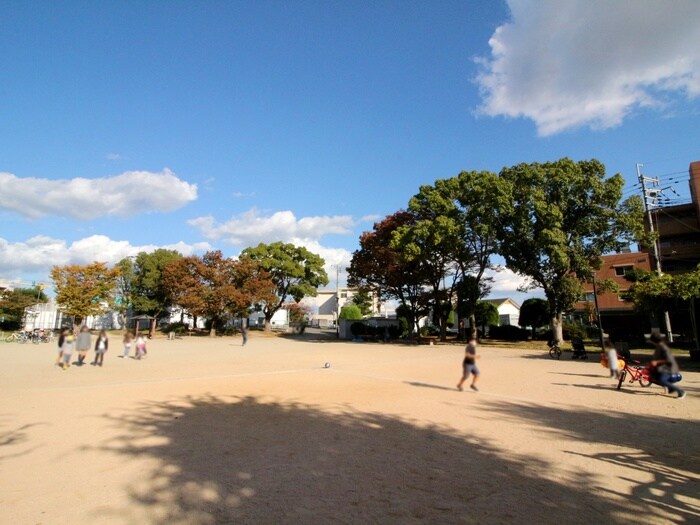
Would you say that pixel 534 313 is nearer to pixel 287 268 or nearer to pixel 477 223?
pixel 477 223

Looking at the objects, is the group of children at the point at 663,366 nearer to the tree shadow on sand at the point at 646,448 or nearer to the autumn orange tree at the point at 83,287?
the tree shadow on sand at the point at 646,448

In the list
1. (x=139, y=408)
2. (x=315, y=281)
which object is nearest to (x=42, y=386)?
(x=139, y=408)

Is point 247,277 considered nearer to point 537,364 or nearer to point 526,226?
point 526,226

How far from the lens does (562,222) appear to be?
2750 cm

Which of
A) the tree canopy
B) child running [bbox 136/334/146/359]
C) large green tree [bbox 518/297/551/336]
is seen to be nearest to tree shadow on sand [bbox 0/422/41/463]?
child running [bbox 136/334/146/359]

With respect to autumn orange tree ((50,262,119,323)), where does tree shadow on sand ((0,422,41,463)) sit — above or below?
below

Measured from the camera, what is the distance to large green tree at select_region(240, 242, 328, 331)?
51188 millimetres

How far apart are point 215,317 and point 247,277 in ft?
18.4

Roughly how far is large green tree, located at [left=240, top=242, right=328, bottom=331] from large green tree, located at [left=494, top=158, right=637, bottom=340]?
30090 mm

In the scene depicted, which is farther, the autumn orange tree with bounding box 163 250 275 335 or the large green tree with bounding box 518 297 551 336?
the autumn orange tree with bounding box 163 250 275 335

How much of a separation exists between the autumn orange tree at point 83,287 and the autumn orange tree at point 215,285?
5.76 metres

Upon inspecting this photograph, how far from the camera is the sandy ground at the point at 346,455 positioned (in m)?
4.14

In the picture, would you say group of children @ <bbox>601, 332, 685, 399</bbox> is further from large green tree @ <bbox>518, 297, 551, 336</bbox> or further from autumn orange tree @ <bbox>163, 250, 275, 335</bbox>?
autumn orange tree @ <bbox>163, 250, 275, 335</bbox>

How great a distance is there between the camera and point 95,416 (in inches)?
313
